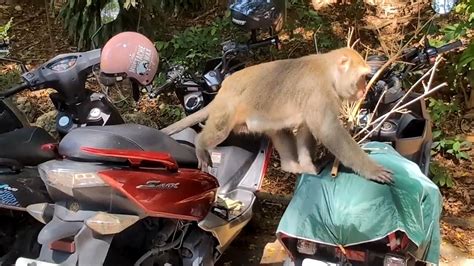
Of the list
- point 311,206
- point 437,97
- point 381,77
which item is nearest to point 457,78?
point 437,97

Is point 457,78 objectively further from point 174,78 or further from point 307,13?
point 174,78

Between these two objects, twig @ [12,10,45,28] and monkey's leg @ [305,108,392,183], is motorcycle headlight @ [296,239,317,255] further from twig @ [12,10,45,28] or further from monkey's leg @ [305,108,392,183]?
twig @ [12,10,45,28]

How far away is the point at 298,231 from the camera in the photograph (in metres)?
2.79

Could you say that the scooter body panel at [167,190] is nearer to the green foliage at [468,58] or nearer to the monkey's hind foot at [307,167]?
the monkey's hind foot at [307,167]

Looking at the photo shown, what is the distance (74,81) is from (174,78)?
1.80 feet

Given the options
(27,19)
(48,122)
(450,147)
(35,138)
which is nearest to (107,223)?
(35,138)

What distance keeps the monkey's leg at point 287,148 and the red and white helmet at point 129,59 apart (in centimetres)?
92

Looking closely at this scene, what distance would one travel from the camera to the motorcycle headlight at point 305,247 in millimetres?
2902

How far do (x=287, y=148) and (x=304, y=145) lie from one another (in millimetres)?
165

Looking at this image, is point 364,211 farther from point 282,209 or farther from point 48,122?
point 48,122

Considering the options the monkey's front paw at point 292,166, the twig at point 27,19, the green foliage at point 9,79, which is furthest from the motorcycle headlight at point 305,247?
the twig at point 27,19

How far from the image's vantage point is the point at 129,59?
3252mm

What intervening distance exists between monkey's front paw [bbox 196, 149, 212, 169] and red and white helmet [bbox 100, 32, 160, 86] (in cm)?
52

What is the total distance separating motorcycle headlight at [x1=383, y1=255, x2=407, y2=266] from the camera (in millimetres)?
2771
